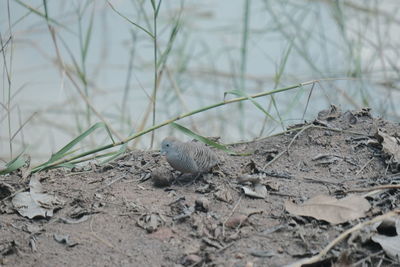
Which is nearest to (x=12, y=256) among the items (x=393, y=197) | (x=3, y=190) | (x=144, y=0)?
(x=3, y=190)

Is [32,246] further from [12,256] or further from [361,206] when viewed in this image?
[361,206]

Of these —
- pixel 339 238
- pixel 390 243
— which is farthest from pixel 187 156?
pixel 390 243

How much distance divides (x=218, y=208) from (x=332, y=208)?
0.46 m

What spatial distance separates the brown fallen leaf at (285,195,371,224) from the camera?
2193 millimetres

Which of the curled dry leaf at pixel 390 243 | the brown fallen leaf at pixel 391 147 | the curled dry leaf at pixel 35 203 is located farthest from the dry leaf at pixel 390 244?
the curled dry leaf at pixel 35 203

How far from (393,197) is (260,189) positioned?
0.55 m

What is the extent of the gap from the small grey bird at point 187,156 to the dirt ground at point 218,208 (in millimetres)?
68

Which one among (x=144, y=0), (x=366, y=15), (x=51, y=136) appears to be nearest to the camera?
(x=144, y=0)

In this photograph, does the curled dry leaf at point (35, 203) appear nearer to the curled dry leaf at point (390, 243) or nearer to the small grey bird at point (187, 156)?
the small grey bird at point (187, 156)

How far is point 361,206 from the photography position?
2.22 m

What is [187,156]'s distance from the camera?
8.26ft

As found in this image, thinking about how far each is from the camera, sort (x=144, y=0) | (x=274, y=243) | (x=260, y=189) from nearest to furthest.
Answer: (x=274, y=243)
(x=260, y=189)
(x=144, y=0)

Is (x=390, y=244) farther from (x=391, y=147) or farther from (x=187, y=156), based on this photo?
(x=187, y=156)

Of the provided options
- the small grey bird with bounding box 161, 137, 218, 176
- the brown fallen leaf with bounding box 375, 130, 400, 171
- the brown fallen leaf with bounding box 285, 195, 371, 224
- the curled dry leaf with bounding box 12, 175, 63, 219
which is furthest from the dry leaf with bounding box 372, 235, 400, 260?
the curled dry leaf with bounding box 12, 175, 63, 219
